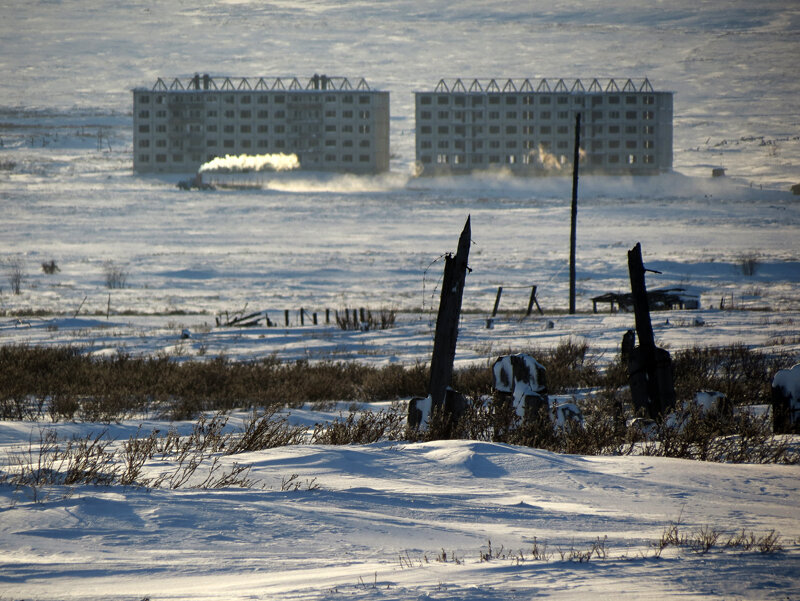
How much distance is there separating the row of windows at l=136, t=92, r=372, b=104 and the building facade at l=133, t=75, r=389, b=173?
0.38ft

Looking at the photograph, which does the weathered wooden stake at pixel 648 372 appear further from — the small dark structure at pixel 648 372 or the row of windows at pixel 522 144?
the row of windows at pixel 522 144

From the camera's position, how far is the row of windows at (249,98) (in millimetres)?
104000

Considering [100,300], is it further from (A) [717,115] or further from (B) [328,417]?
(A) [717,115]

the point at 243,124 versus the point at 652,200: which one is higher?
the point at 243,124

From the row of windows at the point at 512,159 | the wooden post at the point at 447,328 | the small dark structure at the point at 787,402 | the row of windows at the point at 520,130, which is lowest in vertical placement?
the small dark structure at the point at 787,402

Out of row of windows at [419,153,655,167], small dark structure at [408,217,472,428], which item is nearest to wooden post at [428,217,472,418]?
small dark structure at [408,217,472,428]

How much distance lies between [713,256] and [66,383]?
3375 cm

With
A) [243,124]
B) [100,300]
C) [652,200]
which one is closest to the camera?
[100,300]

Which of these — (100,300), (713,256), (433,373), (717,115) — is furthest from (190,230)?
(717,115)

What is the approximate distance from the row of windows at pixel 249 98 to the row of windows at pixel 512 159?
10.7 m

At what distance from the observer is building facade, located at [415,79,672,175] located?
10212 cm

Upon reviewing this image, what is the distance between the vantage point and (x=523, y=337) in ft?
63.9

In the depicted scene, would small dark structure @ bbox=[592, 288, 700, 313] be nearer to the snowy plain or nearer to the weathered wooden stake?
the snowy plain

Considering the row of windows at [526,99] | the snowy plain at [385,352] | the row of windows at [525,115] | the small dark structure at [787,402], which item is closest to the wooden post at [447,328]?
the snowy plain at [385,352]
